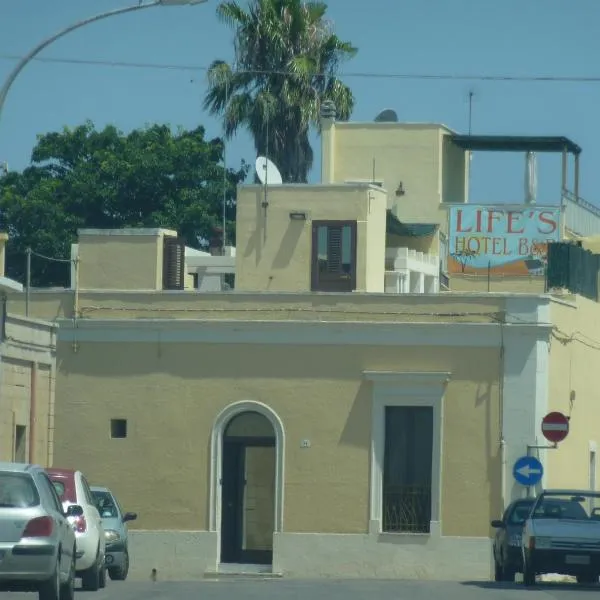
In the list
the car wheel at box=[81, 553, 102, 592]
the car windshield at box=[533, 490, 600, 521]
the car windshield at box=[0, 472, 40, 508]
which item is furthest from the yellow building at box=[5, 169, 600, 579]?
the car windshield at box=[0, 472, 40, 508]

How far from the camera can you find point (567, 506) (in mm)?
30906

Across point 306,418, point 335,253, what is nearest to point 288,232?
point 335,253

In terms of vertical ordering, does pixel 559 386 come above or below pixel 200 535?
above

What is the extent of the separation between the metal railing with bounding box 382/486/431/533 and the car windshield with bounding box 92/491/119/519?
25.6 ft

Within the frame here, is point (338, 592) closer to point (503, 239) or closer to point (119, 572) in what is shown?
point (119, 572)

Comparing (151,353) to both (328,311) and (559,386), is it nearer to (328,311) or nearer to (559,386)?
(328,311)

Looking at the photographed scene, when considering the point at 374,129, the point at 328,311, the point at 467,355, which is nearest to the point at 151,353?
the point at 328,311

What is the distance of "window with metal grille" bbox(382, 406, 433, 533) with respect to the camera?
39.2 metres

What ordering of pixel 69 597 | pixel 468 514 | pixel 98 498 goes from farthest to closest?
pixel 468 514
pixel 98 498
pixel 69 597

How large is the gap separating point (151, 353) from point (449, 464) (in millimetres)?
6434

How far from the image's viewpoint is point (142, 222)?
2569 inches

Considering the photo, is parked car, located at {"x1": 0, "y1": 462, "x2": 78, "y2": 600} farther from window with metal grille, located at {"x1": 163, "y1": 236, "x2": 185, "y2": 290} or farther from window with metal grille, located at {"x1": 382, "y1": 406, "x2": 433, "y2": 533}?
window with metal grille, located at {"x1": 163, "y1": 236, "x2": 185, "y2": 290}

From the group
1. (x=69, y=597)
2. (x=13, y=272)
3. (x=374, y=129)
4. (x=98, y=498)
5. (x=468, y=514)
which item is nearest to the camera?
(x=69, y=597)

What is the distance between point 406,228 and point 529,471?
13.7 meters
